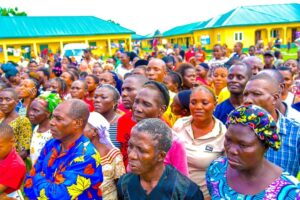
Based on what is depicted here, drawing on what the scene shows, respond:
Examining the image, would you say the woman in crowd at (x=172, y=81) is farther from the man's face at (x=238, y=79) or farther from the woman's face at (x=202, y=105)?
the woman's face at (x=202, y=105)

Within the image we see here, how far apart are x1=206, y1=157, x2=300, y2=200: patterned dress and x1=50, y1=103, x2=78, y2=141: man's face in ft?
4.02

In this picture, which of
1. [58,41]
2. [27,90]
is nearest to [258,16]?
[58,41]

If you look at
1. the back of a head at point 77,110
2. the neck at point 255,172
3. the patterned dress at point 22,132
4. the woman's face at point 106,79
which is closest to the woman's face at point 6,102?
the patterned dress at point 22,132

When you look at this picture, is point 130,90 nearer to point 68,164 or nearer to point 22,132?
point 22,132

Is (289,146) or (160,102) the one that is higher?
(160,102)

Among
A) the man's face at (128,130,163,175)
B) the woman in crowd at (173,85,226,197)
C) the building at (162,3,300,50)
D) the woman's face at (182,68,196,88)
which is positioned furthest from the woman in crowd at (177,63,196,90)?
the building at (162,3,300,50)

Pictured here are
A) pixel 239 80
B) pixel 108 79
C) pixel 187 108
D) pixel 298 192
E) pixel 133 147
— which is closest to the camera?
pixel 298 192

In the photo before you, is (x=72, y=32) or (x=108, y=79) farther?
(x=72, y=32)

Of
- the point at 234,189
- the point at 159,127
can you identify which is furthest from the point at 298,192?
the point at 159,127

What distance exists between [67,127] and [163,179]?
0.95 metres

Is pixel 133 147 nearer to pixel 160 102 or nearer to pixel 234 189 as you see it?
pixel 234 189

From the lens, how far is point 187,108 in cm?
412

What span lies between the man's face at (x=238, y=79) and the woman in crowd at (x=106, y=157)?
1829 mm

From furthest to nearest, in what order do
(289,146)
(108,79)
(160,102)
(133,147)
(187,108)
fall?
(108,79) < (187,108) < (160,102) < (289,146) < (133,147)
